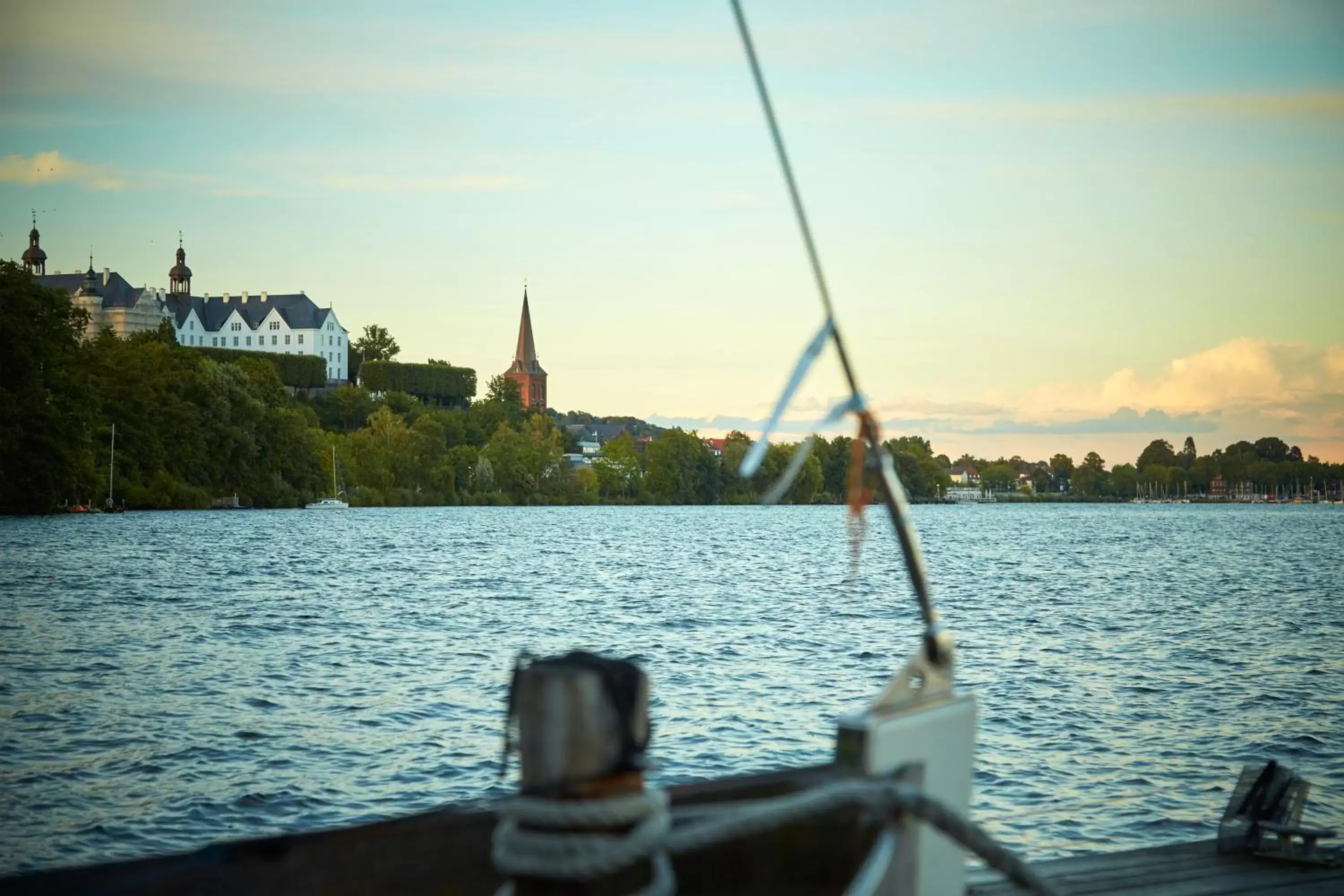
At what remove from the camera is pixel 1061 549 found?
3565 inches

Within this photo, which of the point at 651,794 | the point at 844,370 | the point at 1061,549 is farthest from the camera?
the point at 1061,549

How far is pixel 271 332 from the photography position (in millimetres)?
195750

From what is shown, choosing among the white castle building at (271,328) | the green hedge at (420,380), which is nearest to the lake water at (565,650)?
the green hedge at (420,380)

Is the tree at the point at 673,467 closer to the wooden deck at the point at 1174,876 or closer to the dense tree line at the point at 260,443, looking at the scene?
the dense tree line at the point at 260,443

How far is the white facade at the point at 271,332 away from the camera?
193500mm

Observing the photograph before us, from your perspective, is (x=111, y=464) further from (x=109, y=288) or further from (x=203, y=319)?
(x=203, y=319)

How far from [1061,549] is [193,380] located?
65.2 m

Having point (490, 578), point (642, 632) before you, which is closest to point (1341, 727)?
point (642, 632)

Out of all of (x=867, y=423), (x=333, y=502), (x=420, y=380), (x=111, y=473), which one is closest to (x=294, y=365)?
(x=420, y=380)

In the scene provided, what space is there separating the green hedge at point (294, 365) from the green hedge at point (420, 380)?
22.6 feet

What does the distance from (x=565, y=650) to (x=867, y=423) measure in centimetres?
3000

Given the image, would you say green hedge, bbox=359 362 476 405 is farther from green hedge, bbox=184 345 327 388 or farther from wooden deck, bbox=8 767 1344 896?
wooden deck, bbox=8 767 1344 896

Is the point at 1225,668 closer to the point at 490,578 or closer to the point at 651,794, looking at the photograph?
the point at 651,794

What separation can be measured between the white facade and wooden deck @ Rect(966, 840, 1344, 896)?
189 meters
